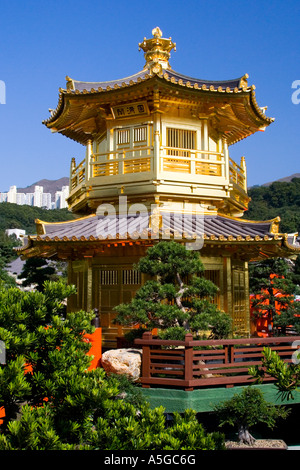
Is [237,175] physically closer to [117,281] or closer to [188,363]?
[117,281]

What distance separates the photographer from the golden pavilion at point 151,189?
12.3m

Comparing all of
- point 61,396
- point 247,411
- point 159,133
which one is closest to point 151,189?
point 159,133

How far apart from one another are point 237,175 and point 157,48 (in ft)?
17.6

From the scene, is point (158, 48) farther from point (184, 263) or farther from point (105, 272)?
point (184, 263)

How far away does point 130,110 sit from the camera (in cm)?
1393

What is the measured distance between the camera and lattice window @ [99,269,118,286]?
13.0 m

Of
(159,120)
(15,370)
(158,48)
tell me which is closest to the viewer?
(15,370)

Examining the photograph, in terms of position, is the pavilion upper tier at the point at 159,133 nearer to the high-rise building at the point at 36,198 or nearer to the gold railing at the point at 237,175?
the gold railing at the point at 237,175

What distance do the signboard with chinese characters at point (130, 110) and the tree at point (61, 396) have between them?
8.60 m

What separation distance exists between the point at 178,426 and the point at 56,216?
73.7 meters

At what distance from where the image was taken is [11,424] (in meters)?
4.76

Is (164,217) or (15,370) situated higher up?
(164,217)

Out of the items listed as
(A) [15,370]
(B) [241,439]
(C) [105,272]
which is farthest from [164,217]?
(A) [15,370]
